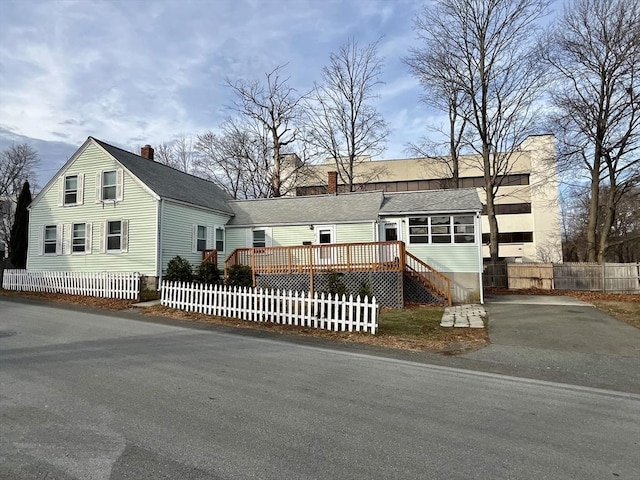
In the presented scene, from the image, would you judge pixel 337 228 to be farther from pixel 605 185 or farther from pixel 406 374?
pixel 605 185

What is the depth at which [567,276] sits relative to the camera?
2105 centimetres

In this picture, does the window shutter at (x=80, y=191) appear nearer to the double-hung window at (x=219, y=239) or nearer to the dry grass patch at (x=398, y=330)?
the double-hung window at (x=219, y=239)

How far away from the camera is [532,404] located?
15.2ft

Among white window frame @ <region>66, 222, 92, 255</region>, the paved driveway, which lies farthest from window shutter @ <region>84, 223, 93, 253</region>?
the paved driveway

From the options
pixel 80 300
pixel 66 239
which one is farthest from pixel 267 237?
pixel 66 239

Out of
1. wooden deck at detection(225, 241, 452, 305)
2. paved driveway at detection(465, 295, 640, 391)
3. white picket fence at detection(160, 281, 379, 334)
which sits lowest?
paved driveway at detection(465, 295, 640, 391)

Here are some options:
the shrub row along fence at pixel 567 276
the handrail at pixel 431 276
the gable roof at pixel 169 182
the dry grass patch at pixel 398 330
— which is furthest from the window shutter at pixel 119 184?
the shrub row along fence at pixel 567 276

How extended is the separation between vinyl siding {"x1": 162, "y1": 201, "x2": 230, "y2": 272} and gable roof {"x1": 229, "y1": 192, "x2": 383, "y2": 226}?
223cm

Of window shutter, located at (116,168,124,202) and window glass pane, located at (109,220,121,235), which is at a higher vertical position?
window shutter, located at (116,168,124,202)

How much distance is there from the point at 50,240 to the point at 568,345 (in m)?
22.5

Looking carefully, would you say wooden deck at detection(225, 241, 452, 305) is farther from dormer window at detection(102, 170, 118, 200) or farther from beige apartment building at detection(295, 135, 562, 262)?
beige apartment building at detection(295, 135, 562, 262)

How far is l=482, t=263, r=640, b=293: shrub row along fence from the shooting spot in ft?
65.4

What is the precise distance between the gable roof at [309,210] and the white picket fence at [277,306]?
332 inches

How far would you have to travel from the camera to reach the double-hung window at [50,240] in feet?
64.9
